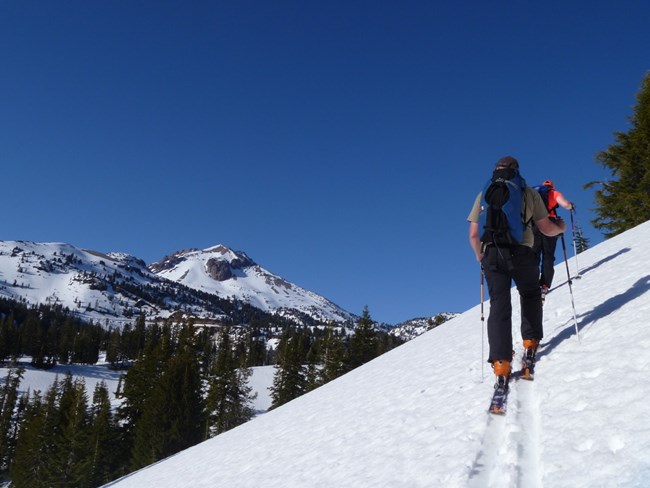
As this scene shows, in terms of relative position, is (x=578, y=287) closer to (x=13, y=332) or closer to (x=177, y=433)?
(x=177, y=433)

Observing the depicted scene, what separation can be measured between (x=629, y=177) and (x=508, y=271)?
25564 millimetres

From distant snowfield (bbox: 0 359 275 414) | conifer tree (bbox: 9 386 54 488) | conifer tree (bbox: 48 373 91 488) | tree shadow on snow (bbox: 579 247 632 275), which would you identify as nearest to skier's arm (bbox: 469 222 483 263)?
Result: tree shadow on snow (bbox: 579 247 632 275)

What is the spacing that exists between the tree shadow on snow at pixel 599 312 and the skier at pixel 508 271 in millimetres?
940

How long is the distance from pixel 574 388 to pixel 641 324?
1.72m

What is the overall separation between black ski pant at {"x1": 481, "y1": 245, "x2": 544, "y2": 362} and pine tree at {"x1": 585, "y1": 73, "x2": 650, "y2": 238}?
894 inches

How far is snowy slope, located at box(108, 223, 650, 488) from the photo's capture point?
3.70 m

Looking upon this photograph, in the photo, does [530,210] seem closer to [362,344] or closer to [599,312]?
[599,312]

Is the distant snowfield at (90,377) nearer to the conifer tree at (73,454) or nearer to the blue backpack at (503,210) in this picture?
the conifer tree at (73,454)

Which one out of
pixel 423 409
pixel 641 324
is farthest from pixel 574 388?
pixel 423 409

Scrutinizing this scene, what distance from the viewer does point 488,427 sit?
4.90 metres

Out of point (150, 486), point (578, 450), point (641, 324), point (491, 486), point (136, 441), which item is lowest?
point (136, 441)

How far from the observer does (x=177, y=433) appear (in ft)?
125

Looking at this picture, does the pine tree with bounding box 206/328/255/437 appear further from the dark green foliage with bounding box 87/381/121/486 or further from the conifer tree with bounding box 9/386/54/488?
the conifer tree with bounding box 9/386/54/488

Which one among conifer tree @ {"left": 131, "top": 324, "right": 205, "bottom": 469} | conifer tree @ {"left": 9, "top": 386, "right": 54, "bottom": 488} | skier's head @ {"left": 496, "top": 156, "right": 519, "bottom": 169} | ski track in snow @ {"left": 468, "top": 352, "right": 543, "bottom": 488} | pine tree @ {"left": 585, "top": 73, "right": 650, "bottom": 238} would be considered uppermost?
pine tree @ {"left": 585, "top": 73, "right": 650, "bottom": 238}
